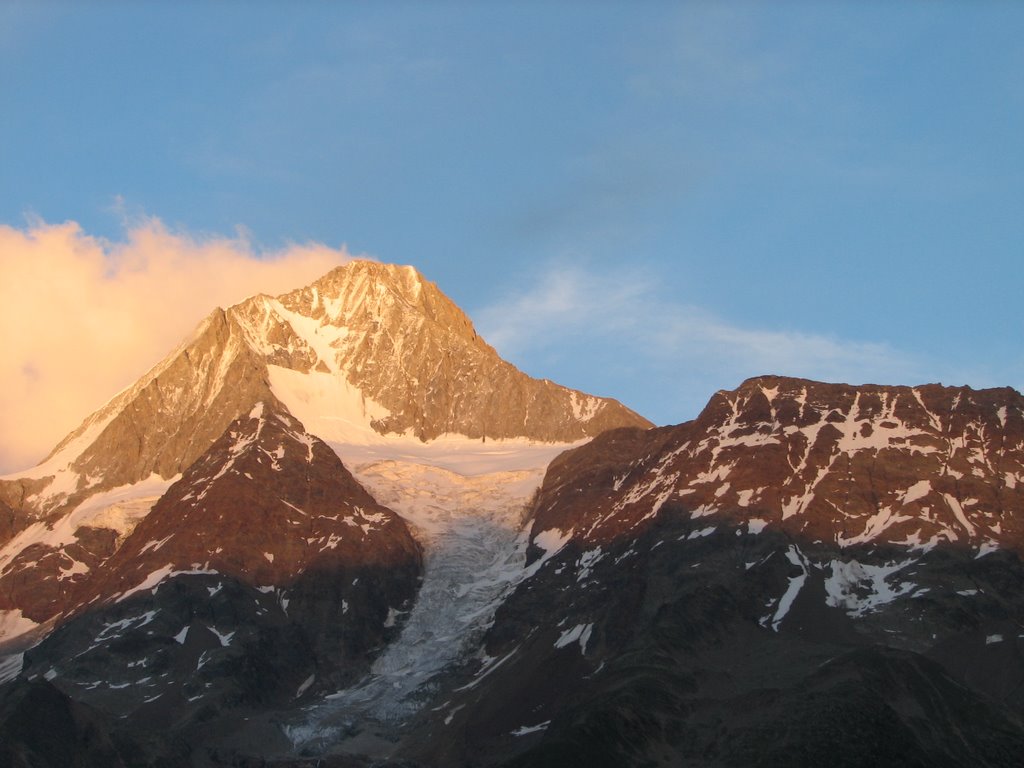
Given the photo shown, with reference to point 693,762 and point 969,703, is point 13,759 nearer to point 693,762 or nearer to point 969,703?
point 693,762

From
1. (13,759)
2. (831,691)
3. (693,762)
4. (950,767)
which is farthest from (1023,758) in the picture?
(13,759)

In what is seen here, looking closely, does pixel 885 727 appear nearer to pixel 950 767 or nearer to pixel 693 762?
pixel 950 767

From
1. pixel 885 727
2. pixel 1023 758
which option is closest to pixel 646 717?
pixel 885 727

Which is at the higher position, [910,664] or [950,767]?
[910,664]

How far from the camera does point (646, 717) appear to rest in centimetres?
19862

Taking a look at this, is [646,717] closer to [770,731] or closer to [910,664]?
[770,731]

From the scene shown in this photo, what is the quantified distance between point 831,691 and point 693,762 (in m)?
16.6

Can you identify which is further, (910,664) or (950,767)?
(910,664)

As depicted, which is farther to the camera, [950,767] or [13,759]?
[13,759]

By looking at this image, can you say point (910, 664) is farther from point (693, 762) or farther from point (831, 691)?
point (693, 762)

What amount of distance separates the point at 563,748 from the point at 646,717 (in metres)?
11.8

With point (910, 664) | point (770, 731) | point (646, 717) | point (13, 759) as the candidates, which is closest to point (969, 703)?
point (910, 664)

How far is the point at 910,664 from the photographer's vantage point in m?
198

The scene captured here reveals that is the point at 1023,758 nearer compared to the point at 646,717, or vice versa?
the point at 1023,758
